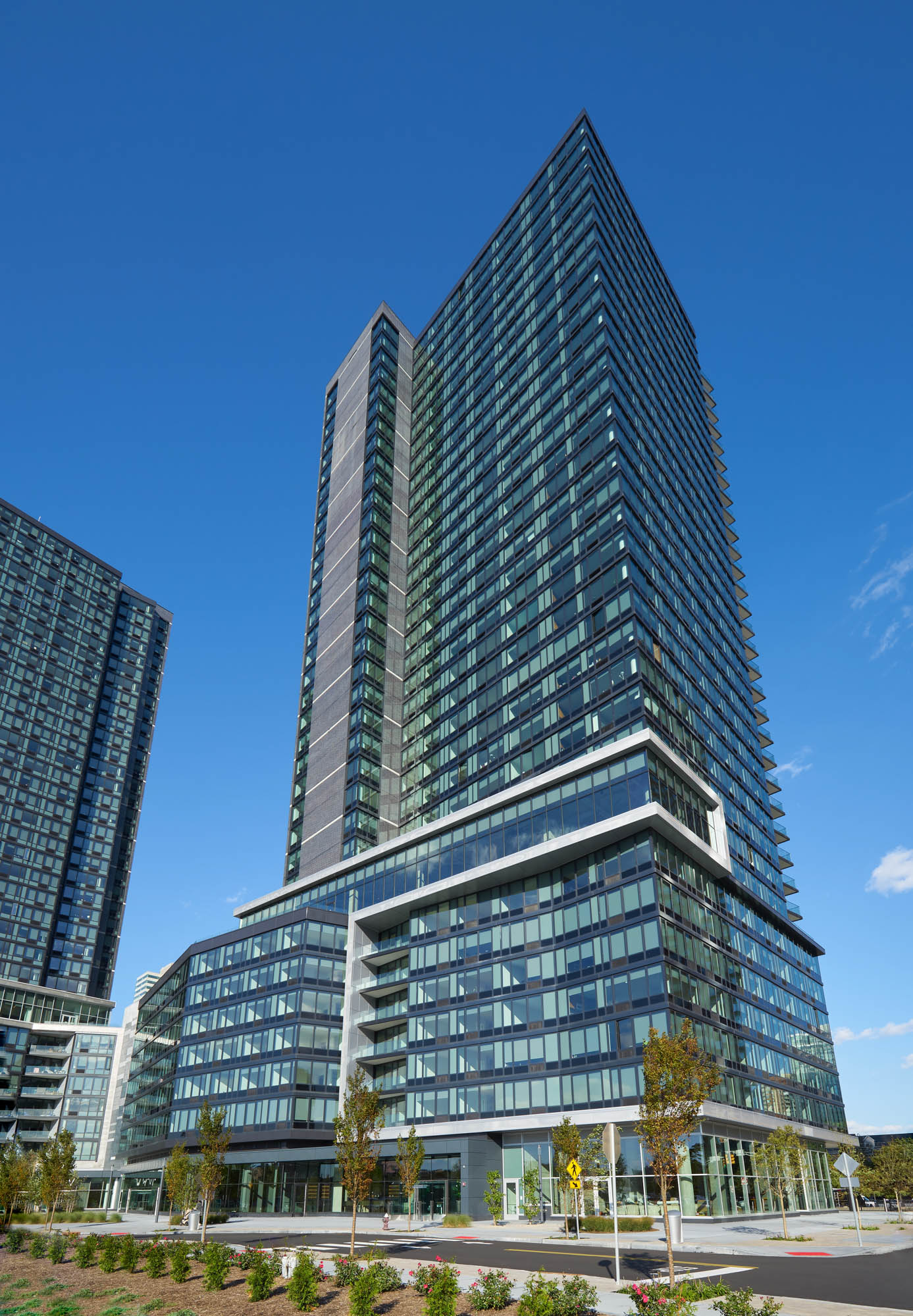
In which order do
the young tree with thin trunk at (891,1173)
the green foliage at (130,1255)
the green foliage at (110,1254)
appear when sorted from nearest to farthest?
the green foliage at (130,1255) < the green foliage at (110,1254) < the young tree with thin trunk at (891,1173)

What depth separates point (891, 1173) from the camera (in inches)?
3061

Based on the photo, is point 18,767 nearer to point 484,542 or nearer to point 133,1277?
point 484,542

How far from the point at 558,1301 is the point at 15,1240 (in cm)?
3201

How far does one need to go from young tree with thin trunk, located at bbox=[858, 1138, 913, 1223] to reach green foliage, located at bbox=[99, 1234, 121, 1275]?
67.1 m

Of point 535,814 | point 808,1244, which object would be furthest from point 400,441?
point 808,1244

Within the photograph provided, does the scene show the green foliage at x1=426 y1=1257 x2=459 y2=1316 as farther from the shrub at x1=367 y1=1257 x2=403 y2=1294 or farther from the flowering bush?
the flowering bush

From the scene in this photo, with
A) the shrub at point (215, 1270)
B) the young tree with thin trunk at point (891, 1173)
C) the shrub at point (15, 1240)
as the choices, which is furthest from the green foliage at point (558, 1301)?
the young tree with thin trunk at point (891, 1173)

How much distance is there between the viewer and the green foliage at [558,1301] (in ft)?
52.8

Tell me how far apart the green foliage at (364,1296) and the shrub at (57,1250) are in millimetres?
19665

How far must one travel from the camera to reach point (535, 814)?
62.0 metres

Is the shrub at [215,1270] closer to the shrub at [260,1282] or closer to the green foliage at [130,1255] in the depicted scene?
the shrub at [260,1282]

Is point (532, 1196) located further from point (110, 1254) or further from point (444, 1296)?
point (444, 1296)

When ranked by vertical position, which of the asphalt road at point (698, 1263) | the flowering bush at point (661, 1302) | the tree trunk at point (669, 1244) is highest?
the tree trunk at point (669, 1244)

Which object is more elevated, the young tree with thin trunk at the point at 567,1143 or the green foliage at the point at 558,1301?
the young tree with thin trunk at the point at 567,1143
